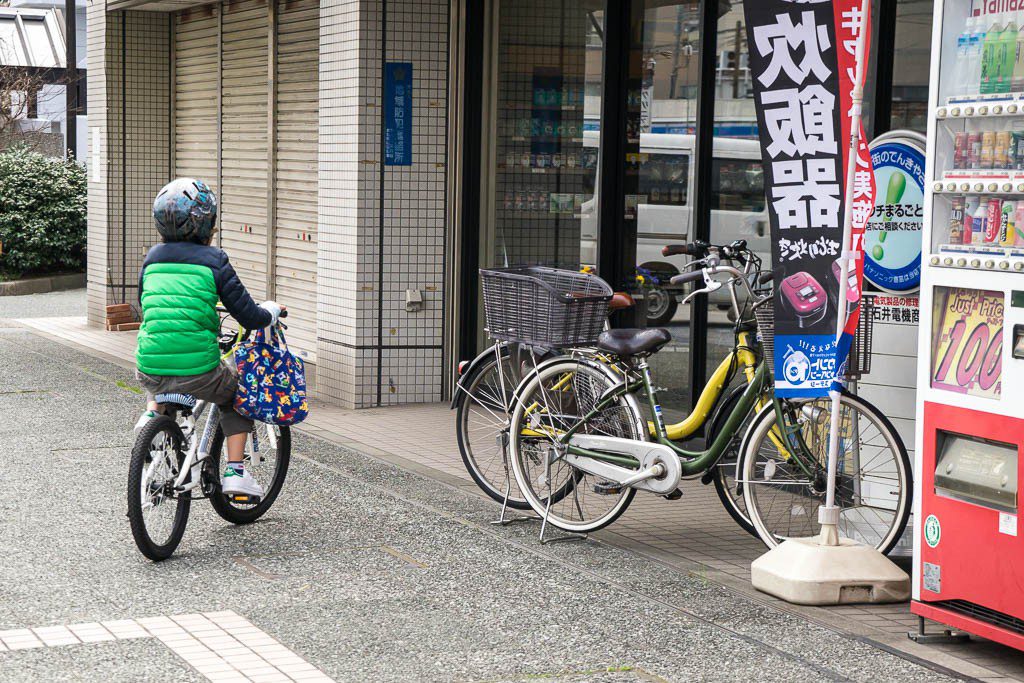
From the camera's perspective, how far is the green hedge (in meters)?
20.5

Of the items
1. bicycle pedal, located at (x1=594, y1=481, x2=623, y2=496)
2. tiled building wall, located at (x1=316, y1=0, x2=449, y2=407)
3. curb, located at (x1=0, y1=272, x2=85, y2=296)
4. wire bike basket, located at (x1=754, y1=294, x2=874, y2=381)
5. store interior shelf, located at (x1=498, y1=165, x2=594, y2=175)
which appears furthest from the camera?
curb, located at (x1=0, y1=272, x2=85, y2=296)

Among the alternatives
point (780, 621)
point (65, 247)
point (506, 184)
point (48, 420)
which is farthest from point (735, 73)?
point (65, 247)

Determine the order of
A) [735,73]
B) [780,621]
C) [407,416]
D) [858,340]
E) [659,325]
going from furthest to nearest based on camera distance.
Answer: [407,416], [659,325], [735,73], [858,340], [780,621]

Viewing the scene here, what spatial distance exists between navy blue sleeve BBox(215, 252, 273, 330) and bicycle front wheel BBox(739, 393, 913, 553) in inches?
90.0

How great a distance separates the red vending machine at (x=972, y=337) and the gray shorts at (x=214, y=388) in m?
3.06

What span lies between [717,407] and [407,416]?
410 cm

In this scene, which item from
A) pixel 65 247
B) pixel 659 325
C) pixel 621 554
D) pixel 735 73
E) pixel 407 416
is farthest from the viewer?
pixel 65 247

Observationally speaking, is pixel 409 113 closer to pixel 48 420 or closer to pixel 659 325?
pixel 659 325

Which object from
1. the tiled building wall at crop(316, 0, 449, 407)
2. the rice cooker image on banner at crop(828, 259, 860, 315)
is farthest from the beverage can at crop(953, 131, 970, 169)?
the tiled building wall at crop(316, 0, 449, 407)

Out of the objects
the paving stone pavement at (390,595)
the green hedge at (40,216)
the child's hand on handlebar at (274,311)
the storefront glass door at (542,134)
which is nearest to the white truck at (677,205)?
the storefront glass door at (542,134)

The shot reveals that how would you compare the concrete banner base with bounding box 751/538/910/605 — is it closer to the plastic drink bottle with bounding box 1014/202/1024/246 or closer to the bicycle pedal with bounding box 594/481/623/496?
the bicycle pedal with bounding box 594/481/623/496

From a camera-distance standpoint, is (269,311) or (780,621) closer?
(780,621)

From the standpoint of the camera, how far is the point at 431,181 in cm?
1045

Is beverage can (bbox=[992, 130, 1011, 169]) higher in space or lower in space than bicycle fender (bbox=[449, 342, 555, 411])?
higher
